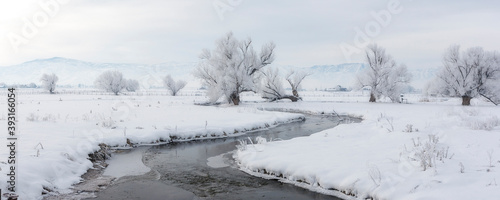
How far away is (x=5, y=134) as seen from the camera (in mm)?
12367

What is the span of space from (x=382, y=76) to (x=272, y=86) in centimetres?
1509

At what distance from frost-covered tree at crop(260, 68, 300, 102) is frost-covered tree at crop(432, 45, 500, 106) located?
2001cm

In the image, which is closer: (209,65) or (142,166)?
(142,166)

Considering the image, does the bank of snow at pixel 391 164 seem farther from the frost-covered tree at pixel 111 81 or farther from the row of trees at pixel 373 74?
the frost-covered tree at pixel 111 81

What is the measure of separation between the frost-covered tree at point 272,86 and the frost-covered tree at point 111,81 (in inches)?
1778

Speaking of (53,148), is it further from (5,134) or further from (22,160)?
(5,134)

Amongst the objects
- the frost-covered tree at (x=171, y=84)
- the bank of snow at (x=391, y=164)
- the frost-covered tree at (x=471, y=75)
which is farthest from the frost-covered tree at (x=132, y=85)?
the bank of snow at (x=391, y=164)

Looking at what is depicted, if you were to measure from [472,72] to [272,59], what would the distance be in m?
22.3

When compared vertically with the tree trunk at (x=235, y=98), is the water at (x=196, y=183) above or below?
below

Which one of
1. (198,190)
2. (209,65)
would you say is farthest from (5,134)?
(209,65)

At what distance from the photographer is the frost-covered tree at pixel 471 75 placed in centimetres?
3275

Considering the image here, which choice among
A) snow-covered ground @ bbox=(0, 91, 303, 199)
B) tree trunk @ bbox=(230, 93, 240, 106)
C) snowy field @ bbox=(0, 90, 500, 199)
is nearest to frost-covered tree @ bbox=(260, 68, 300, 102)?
tree trunk @ bbox=(230, 93, 240, 106)

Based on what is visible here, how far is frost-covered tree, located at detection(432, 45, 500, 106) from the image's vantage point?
3275 centimetres

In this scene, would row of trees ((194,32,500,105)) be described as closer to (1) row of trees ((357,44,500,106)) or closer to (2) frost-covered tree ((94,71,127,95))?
(1) row of trees ((357,44,500,106))
